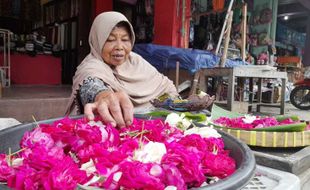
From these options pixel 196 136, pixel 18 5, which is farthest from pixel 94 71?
pixel 18 5

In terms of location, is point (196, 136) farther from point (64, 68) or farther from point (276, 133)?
point (64, 68)

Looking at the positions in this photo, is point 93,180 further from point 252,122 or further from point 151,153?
point 252,122

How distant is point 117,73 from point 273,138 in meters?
1.19

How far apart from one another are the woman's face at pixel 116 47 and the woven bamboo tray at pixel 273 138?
1045 mm

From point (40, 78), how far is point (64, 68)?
33.0 inches

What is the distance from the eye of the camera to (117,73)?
6.33ft

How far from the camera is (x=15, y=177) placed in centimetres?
45

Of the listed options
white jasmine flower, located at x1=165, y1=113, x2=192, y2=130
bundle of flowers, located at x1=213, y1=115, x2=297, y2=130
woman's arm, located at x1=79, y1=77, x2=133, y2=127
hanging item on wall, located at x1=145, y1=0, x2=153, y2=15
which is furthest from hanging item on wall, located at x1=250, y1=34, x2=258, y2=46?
woman's arm, located at x1=79, y1=77, x2=133, y2=127

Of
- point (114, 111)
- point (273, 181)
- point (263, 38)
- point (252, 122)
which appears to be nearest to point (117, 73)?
point (252, 122)

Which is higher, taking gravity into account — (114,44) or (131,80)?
(114,44)

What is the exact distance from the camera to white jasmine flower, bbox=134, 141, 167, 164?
0.52 metres

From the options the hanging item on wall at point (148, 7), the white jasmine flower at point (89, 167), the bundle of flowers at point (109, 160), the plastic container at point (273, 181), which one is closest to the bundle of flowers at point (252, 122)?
the plastic container at point (273, 181)

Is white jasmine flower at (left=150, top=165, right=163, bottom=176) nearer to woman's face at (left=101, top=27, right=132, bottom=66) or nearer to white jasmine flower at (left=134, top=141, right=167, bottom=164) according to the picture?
white jasmine flower at (left=134, top=141, right=167, bottom=164)

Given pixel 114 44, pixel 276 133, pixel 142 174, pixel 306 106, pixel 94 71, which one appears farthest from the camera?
pixel 306 106
